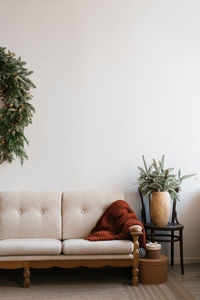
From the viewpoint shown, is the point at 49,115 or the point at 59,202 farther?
the point at 49,115

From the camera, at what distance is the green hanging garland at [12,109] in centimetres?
412

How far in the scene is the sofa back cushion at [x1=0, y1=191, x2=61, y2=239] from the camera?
12.5 ft

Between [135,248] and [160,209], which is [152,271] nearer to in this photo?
[135,248]

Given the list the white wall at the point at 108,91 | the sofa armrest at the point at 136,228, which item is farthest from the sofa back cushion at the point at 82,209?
the sofa armrest at the point at 136,228

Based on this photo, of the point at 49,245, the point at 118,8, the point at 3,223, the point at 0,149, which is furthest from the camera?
the point at 118,8

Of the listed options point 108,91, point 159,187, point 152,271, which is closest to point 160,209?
point 159,187

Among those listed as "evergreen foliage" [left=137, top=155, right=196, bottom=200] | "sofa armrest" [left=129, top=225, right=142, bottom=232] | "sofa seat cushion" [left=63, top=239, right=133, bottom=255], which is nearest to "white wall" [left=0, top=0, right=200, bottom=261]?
"evergreen foliage" [left=137, top=155, right=196, bottom=200]

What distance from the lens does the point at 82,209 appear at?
402 cm

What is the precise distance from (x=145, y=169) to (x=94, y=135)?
2.39 ft

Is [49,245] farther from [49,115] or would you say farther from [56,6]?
[56,6]

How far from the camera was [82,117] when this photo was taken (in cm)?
434

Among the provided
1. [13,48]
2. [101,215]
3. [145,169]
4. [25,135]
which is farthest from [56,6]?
[101,215]

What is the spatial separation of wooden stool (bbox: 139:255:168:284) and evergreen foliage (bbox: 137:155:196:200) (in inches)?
30.4

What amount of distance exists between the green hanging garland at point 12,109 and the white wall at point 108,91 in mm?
120
